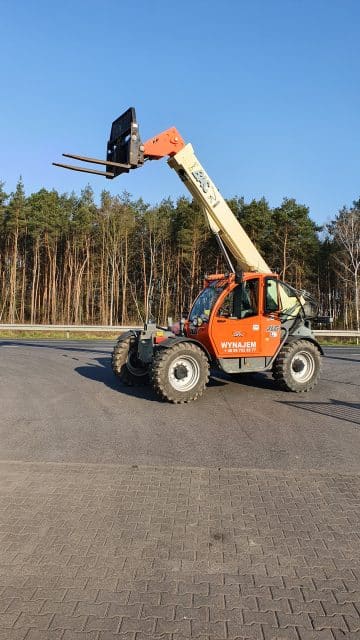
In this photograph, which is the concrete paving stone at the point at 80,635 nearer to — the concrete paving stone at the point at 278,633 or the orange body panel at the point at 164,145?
the concrete paving stone at the point at 278,633

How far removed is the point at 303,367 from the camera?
9797mm

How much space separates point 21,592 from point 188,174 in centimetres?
850

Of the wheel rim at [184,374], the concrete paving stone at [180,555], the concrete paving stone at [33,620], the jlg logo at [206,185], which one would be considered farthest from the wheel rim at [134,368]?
the concrete paving stone at [33,620]

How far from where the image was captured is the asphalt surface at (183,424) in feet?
18.8

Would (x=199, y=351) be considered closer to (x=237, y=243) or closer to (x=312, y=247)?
(x=237, y=243)

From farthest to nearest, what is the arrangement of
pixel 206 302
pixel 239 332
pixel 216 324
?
pixel 206 302 < pixel 239 332 < pixel 216 324

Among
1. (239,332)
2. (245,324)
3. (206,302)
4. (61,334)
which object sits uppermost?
(206,302)

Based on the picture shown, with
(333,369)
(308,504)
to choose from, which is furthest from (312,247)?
(308,504)

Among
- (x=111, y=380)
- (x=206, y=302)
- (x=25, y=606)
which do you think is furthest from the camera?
(x=111, y=380)

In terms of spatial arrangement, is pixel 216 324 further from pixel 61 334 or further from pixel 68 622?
pixel 61 334

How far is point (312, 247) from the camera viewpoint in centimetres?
4300

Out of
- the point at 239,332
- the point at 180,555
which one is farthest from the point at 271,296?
the point at 180,555

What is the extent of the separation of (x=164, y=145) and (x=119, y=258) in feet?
135

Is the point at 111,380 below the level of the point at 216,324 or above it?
below
